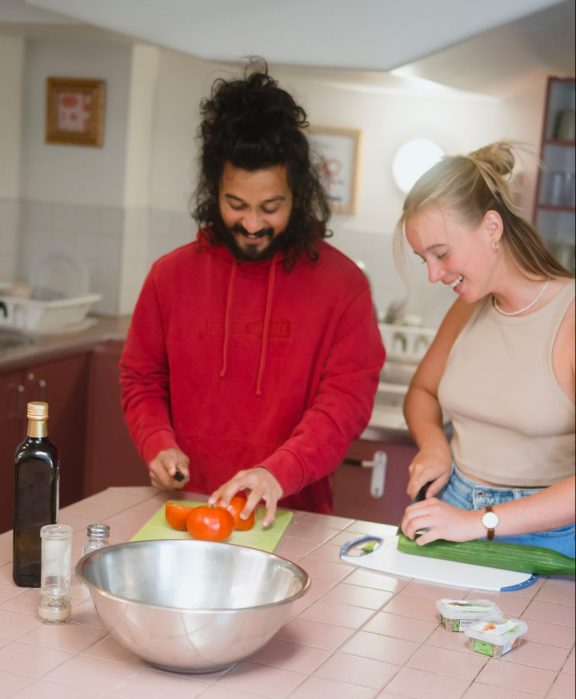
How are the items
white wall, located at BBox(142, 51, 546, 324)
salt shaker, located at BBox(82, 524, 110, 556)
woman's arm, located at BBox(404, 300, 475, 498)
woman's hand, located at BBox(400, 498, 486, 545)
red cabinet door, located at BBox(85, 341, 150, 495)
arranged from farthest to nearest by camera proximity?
white wall, located at BBox(142, 51, 546, 324), red cabinet door, located at BBox(85, 341, 150, 495), woman's arm, located at BBox(404, 300, 475, 498), woman's hand, located at BBox(400, 498, 486, 545), salt shaker, located at BBox(82, 524, 110, 556)

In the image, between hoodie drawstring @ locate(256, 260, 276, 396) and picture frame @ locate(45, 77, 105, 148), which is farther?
picture frame @ locate(45, 77, 105, 148)

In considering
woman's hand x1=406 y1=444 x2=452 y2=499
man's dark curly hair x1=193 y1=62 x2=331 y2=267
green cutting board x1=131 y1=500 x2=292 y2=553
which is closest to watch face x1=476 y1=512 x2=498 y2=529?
woman's hand x1=406 y1=444 x2=452 y2=499

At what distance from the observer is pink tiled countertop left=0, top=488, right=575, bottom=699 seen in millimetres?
1358

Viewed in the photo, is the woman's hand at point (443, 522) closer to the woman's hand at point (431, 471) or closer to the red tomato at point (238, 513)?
the woman's hand at point (431, 471)

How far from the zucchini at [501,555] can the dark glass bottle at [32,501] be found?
612mm

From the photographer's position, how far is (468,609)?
1596mm

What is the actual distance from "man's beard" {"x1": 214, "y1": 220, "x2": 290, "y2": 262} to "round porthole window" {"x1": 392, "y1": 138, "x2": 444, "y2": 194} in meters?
1.94

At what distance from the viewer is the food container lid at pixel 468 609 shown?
5.17ft

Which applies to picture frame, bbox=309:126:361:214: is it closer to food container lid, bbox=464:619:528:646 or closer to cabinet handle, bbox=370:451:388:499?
cabinet handle, bbox=370:451:388:499

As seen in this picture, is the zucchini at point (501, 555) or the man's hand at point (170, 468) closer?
the zucchini at point (501, 555)

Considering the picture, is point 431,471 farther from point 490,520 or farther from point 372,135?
point 372,135

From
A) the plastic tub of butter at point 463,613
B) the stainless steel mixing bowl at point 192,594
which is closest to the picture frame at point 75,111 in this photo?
the stainless steel mixing bowl at point 192,594

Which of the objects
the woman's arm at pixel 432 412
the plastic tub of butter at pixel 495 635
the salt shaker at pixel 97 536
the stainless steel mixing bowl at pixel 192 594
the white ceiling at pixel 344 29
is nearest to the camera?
the stainless steel mixing bowl at pixel 192 594

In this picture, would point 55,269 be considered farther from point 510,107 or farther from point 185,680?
point 185,680
